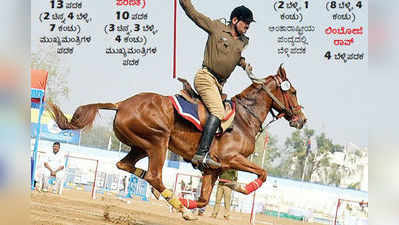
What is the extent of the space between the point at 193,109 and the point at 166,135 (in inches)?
15.5

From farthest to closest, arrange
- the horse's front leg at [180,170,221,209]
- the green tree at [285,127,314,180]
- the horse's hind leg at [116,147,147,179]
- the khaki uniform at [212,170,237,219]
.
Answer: the green tree at [285,127,314,180] < the khaki uniform at [212,170,237,219] < the horse's hind leg at [116,147,147,179] < the horse's front leg at [180,170,221,209]

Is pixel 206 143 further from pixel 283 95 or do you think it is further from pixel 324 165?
pixel 324 165

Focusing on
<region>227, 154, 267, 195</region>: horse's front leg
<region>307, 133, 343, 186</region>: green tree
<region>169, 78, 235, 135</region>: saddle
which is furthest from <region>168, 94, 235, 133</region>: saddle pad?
<region>307, 133, 343, 186</region>: green tree

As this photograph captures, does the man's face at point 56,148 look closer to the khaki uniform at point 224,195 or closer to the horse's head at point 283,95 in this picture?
the khaki uniform at point 224,195

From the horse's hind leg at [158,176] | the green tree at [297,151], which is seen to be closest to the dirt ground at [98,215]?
the horse's hind leg at [158,176]

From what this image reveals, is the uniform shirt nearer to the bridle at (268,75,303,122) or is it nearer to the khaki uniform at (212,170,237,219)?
the bridle at (268,75,303,122)

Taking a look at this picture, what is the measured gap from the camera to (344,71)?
8.07 metres

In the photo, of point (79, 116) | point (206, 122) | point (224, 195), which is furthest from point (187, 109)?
point (224, 195)

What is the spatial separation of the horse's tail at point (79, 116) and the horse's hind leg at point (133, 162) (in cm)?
56

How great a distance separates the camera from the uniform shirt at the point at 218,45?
17.8ft

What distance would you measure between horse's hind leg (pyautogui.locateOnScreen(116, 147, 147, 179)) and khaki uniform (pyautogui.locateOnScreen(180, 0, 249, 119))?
0.95m

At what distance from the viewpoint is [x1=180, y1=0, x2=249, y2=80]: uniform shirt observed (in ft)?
17.8

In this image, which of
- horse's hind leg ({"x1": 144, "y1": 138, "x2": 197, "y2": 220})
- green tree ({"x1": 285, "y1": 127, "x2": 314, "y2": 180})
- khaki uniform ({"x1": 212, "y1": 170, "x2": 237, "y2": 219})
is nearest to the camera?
horse's hind leg ({"x1": 144, "y1": 138, "x2": 197, "y2": 220})

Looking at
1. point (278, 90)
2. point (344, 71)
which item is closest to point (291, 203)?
point (344, 71)
